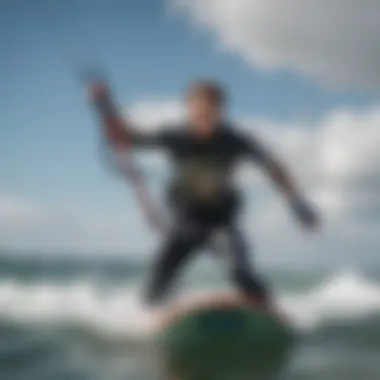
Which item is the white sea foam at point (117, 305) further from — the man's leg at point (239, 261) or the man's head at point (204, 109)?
the man's head at point (204, 109)

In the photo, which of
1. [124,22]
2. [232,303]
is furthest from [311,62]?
[232,303]


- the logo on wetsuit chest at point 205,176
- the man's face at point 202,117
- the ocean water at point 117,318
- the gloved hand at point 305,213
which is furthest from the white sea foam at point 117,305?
the man's face at point 202,117

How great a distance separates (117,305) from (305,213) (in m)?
0.42

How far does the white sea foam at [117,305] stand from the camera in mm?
1583

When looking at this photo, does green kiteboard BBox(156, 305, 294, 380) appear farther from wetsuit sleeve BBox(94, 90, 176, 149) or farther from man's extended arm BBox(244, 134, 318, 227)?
wetsuit sleeve BBox(94, 90, 176, 149)

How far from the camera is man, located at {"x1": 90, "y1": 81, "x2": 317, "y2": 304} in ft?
5.18

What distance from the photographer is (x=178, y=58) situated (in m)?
1.63

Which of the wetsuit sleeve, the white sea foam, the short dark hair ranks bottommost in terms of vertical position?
the white sea foam

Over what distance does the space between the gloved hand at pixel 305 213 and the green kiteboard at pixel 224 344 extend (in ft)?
0.64

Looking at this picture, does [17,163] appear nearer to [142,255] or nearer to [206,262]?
[142,255]

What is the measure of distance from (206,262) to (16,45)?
0.61 m

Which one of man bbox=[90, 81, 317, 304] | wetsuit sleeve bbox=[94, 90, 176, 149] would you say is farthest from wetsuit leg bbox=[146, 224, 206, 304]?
wetsuit sleeve bbox=[94, 90, 176, 149]

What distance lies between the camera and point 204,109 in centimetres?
160

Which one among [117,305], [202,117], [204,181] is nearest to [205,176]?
[204,181]
